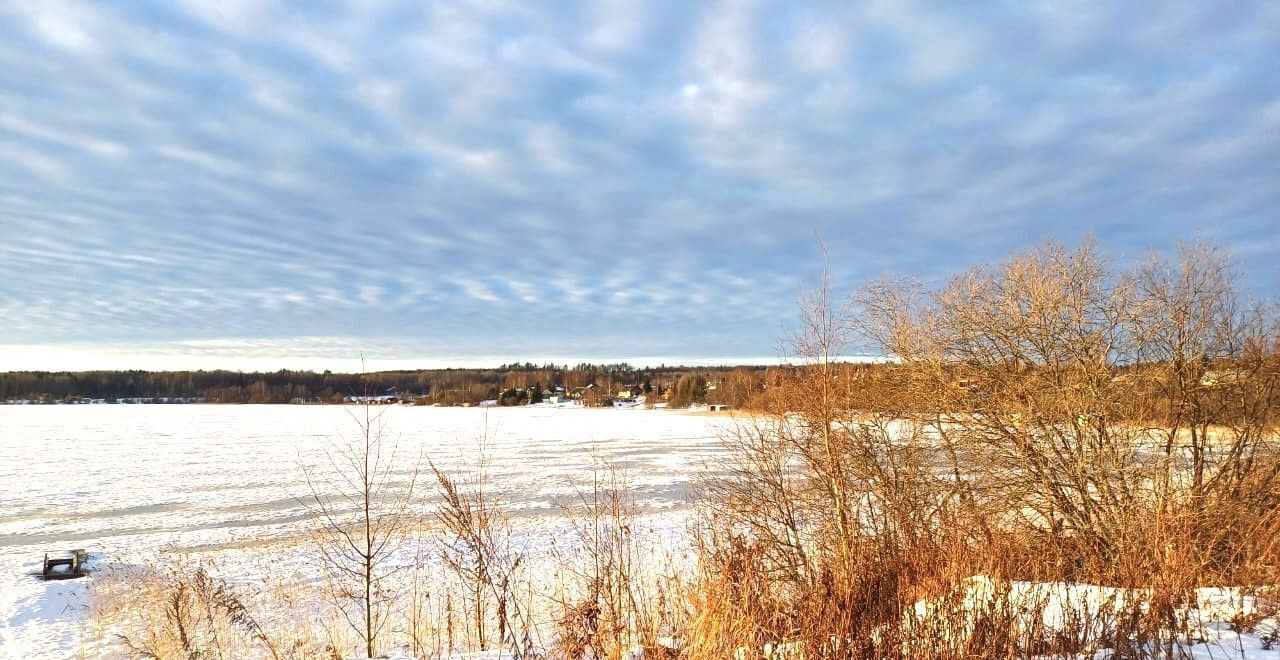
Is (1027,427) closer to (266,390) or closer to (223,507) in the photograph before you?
(223,507)

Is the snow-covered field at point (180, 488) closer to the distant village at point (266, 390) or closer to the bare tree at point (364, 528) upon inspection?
the bare tree at point (364, 528)

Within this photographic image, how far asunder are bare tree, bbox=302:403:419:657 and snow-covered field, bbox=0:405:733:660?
86 cm

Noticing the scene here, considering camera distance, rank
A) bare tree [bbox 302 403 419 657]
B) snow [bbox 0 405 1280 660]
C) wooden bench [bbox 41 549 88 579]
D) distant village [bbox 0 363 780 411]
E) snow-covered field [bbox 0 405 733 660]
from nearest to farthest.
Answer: snow [bbox 0 405 1280 660] → bare tree [bbox 302 403 419 657] → snow-covered field [bbox 0 405 733 660] → wooden bench [bbox 41 549 88 579] → distant village [bbox 0 363 780 411]

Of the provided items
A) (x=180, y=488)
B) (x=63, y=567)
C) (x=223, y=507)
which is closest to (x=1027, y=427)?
(x=63, y=567)

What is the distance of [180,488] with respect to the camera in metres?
22.8

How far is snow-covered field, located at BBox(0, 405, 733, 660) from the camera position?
11812 mm

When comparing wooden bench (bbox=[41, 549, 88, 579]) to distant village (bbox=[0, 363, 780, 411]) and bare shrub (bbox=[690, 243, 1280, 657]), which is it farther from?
distant village (bbox=[0, 363, 780, 411])

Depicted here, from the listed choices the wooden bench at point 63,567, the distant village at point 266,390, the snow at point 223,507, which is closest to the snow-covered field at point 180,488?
the snow at point 223,507

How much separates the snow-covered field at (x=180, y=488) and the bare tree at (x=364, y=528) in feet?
2.83

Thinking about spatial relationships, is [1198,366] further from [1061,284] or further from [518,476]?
[518,476]

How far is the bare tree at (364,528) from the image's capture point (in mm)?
9070

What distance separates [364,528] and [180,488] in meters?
11.2

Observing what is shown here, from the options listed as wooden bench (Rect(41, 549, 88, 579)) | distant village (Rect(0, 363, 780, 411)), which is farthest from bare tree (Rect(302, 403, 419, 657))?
distant village (Rect(0, 363, 780, 411))

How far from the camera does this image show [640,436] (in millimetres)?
47250
